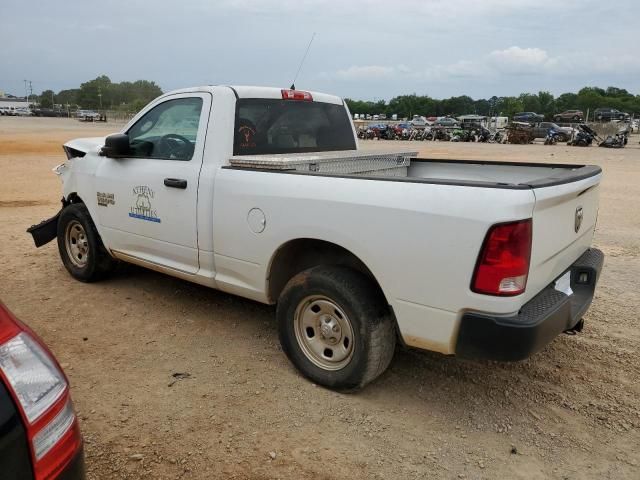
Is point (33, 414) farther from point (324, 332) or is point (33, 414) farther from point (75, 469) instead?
point (324, 332)

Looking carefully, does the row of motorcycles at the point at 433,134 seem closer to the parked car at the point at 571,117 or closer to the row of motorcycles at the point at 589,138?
the row of motorcycles at the point at 589,138

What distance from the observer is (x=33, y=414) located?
5.08 ft

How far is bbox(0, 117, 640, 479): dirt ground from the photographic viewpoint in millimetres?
2723

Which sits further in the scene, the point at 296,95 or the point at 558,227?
the point at 296,95

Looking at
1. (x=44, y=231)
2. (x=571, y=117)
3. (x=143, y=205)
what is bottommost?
(x=44, y=231)

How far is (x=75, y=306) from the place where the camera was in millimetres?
4734

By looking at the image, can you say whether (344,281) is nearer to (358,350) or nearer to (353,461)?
(358,350)

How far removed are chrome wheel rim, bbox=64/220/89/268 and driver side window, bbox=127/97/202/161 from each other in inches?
49.0

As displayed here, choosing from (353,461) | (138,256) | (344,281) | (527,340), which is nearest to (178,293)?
(138,256)

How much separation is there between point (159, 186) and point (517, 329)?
2.84 meters

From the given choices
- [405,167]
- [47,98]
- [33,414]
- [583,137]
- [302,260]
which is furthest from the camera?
[47,98]

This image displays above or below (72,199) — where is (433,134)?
above

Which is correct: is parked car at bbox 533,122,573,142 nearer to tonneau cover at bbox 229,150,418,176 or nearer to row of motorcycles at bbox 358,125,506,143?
row of motorcycles at bbox 358,125,506,143

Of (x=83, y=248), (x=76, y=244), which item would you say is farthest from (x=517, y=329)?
(x=76, y=244)
